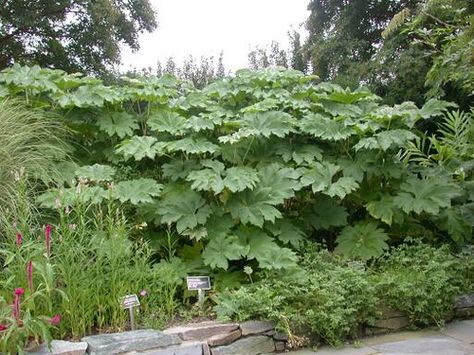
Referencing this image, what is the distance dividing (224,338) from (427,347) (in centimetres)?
119

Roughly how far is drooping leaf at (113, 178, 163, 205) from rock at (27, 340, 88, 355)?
1.08 meters

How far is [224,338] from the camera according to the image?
269 centimetres

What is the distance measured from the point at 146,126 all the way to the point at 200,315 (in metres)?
1.91

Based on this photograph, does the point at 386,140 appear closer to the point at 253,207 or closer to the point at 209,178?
the point at 253,207

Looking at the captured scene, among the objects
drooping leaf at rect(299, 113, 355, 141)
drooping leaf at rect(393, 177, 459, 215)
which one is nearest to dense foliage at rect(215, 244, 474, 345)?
drooping leaf at rect(393, 177, 459, 215)

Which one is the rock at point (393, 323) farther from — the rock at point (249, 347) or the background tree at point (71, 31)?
the background tree at point (71, 31)

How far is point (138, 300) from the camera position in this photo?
9.36 ft

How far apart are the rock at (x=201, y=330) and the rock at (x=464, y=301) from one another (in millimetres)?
1621

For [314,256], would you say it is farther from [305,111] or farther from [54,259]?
[54,259]

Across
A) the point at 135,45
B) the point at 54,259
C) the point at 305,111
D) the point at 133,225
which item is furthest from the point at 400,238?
the point at 135,45

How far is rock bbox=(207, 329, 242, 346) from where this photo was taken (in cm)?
266

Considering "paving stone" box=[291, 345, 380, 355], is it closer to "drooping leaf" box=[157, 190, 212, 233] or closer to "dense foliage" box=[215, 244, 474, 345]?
"dense foliage" box=[215, 244, 474, 345]

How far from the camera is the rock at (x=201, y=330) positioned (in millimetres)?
2674

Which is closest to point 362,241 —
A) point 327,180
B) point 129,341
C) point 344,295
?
point 327,180
